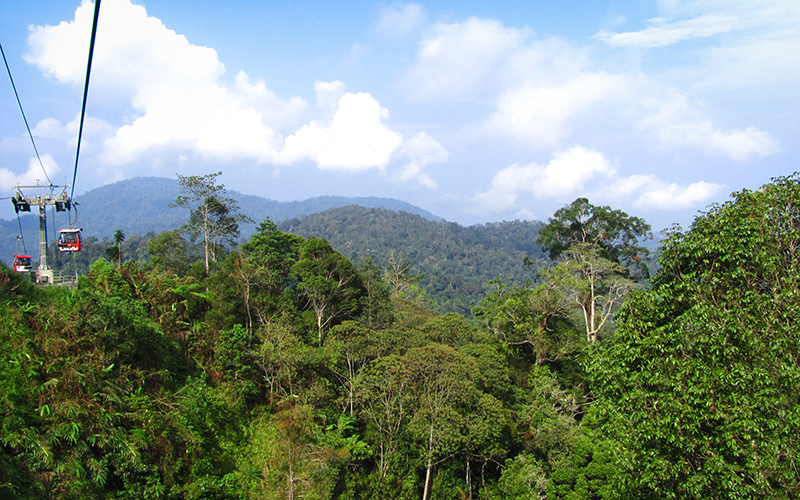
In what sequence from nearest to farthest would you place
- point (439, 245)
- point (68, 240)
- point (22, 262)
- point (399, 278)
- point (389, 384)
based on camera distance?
point (389, 384) < point (22, 262) < point (68, 240) < point (399, 278) < point (439, 245)

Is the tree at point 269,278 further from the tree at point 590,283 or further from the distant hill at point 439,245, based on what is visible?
the distant hill at point 439,245

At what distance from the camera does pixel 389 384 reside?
12.3 metres

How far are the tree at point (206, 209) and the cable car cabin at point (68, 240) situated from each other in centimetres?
662

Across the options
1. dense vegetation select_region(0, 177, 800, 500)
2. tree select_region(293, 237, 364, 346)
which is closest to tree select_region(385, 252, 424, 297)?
dense vegetation select_region(0, 177, 800, 500)

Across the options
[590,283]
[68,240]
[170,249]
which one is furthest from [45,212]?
[590,283]

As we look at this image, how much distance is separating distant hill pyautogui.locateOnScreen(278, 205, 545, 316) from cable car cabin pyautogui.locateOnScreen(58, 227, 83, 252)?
5476cm

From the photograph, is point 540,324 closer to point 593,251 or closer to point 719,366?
point 593,251

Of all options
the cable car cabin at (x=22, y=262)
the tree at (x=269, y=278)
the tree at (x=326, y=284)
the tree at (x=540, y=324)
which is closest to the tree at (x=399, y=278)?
the tree at (x=540, y=324)

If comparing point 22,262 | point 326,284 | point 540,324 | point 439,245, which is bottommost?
point 540,324

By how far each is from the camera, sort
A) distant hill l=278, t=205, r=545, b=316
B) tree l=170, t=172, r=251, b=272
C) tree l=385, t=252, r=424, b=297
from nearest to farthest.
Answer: tree l=170, t=172, r=251, b=272 < tree l=385, t=252, r=424, b=297 < distant hill l=278, t=205, r=545, b=316

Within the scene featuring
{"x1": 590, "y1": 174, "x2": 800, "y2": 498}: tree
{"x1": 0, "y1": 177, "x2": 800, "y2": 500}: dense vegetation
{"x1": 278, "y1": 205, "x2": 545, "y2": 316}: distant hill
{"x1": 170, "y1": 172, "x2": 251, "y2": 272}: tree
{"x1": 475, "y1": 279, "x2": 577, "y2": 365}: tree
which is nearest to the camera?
{"x1": 590, "y1": 174, "x2": 800, "y2": 498}: tree

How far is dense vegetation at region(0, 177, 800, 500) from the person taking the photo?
558cm

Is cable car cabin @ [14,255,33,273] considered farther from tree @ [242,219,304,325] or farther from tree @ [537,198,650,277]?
tree @ [537,198,650,277]

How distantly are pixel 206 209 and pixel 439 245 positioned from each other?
99.9 metres
